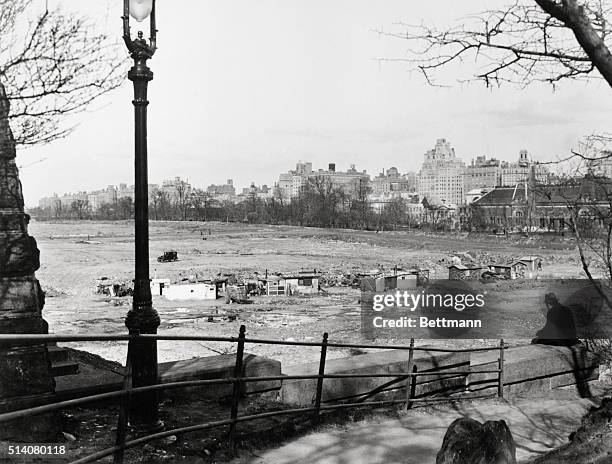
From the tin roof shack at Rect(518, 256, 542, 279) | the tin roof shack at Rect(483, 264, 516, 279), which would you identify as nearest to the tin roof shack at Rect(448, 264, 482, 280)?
the tin roof shack at Rect(483, 264, 516, 279)

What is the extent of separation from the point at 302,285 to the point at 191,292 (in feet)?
21.1

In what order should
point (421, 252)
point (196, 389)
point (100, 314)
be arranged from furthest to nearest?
point (421, 252) → point (100, 314) → point (196, 389)

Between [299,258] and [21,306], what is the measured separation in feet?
155

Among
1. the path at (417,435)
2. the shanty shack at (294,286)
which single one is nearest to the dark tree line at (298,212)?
the shanty shack at (294,286)

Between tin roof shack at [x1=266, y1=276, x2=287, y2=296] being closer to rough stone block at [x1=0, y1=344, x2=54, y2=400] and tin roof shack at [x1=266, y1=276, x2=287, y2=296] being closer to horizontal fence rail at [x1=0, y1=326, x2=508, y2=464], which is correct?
horizontal fence rail at [x1=0, y1=326, x2=508, y2=464]

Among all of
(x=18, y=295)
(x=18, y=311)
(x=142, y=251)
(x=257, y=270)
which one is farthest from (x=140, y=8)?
(x=257, y=270)

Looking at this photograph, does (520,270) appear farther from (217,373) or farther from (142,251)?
(142,251)

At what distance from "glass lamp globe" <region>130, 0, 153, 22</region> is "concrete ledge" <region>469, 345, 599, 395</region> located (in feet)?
18.7

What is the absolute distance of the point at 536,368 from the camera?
8711 mm

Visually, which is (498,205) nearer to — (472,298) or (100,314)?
(472,298)

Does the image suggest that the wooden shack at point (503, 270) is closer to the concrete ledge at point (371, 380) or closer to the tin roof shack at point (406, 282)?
the tin roof shack at point (406, 282)

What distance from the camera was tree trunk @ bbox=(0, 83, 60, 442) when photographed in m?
4.56

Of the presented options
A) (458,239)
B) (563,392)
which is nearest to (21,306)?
(563,392)

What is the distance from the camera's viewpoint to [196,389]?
6148 mm
